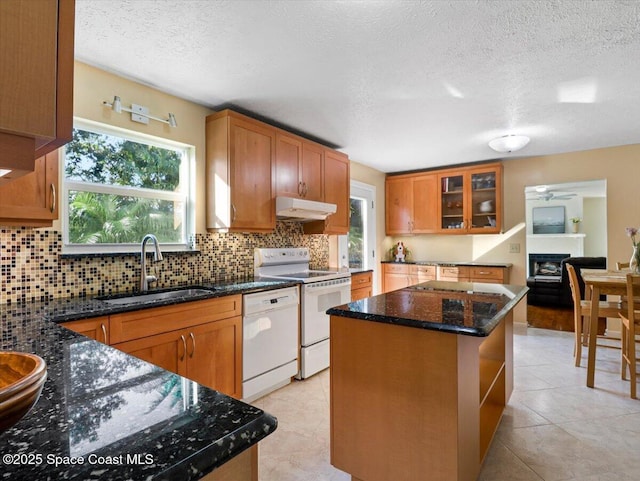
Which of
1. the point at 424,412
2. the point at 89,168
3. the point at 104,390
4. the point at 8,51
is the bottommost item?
the point at 424,412

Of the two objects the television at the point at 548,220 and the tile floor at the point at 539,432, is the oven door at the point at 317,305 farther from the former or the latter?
the television at the point at 548,220

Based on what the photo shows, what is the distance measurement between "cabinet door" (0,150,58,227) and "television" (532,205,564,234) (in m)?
9.65

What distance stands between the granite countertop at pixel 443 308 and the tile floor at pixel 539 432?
2.91ft

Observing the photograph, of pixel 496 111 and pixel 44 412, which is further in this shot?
pixel 496 111

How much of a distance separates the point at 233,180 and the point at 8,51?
242cm

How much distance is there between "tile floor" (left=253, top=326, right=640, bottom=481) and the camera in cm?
186

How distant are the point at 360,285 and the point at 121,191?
264 cm

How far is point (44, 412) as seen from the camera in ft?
2.12

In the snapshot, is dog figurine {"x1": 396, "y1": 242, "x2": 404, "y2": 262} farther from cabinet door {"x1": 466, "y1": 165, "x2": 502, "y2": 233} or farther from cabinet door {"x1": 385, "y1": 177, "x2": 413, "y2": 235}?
cabinet door {"x1": 466, "y1": 165, "x2": 502, "y2": 233}

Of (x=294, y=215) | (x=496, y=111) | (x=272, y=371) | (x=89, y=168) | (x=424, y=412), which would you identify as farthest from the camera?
(x=294, y=215)

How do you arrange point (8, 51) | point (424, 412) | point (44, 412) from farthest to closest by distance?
point (424, 412), point (44, 412), point (8, 51)

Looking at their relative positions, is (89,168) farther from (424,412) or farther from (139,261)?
(424,412)

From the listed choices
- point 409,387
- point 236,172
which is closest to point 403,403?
point 409,387

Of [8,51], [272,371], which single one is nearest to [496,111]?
[272,371]
